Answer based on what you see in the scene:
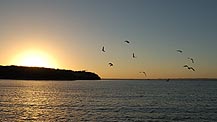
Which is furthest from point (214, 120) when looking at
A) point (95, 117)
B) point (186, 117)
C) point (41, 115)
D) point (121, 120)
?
point (41, 115)

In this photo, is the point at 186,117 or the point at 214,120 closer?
the point at 214,120

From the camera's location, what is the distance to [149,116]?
56531mm

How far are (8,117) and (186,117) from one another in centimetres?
2776

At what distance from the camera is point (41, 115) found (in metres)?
59.9

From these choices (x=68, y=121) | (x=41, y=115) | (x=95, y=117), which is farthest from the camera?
(x=41, y=115)

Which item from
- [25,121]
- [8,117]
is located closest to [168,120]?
[25,121]

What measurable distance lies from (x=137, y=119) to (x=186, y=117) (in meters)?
8.60

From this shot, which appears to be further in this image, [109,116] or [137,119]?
[109,116]

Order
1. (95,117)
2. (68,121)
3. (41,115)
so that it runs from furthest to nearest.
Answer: (41,115), (95,117), (68,121)

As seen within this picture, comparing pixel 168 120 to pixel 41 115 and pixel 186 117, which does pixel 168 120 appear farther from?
pixel 41 115

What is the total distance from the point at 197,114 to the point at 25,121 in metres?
28.2

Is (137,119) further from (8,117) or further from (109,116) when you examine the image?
(8,117)

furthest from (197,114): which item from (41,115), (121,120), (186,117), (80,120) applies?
(41,115)

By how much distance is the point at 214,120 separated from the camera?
53.2 meters
